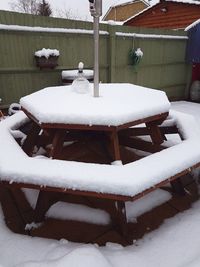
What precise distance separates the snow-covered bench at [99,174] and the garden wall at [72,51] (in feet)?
11.0

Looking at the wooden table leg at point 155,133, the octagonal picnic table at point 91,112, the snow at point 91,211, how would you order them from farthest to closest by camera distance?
the wooden table leg at point 155,133
the snow at point 91,211
the octagonal picnic table at point 91,112

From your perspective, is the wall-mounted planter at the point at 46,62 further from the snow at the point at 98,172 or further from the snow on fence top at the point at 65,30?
the snow at the point at 98,172

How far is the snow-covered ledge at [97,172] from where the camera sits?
1.46 metres

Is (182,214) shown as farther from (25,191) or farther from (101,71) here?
(101,71)

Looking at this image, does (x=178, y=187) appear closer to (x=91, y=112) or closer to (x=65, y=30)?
(x=91, y=112)

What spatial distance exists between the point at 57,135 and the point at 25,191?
2.50 feet

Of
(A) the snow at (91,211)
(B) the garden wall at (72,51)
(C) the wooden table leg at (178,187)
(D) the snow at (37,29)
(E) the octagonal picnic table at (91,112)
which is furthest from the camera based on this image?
(B) the garden wall at (72,51)

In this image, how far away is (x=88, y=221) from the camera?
1.98m

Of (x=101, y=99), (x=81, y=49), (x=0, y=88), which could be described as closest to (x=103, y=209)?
(x=101, y=99)

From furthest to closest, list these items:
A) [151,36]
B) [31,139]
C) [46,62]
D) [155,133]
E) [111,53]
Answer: [151,36], [111,53], [46,62], [31,139], [155,133]

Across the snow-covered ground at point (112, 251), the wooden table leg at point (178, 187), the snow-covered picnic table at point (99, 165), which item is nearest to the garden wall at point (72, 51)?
the snow-covered picnic table at point (99, 165)

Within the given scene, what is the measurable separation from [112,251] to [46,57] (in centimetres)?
408

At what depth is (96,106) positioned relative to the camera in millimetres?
2023

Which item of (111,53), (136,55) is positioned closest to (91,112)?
(111,53)
